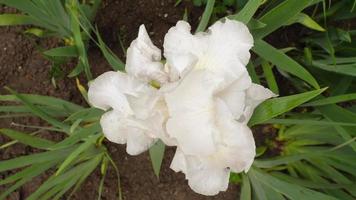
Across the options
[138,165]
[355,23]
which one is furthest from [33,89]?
[355,23]

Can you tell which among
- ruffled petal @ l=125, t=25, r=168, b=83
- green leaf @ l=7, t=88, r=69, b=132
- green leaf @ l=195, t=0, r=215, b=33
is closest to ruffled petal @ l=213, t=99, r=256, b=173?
ruffled petal @ l=125, t=25, r=168, b=83

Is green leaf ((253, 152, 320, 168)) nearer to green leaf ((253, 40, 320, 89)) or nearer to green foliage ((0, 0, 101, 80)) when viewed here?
green leaf ((253, 40, 320, 89))

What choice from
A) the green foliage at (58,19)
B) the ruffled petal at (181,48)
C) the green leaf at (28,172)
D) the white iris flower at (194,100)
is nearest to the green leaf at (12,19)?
the green foliage at (58,19)

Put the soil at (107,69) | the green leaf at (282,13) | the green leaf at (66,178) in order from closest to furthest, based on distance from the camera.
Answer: the green leaf at (282,13) → the green leaf at (66,178) → the soil at (107,69)

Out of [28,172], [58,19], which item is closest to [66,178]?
[28,172]

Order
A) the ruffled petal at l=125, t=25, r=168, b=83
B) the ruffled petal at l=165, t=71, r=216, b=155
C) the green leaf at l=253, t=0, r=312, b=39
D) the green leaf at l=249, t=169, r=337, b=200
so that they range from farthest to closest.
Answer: the green leaf at l=249, t=169, r=337, b=200 < the green leaf at l=253, t=0, r=312, b=39 < the ruffled petal at l=125, t=25, r=168, b=83 < the ruffled petal at l=165, t=71, r=216, b=155

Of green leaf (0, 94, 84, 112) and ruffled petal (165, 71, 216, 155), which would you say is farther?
green leaf (0, 94, 84, 112)

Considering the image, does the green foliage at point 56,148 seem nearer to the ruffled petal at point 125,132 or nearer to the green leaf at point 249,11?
the ruffled petal at point 125,132
